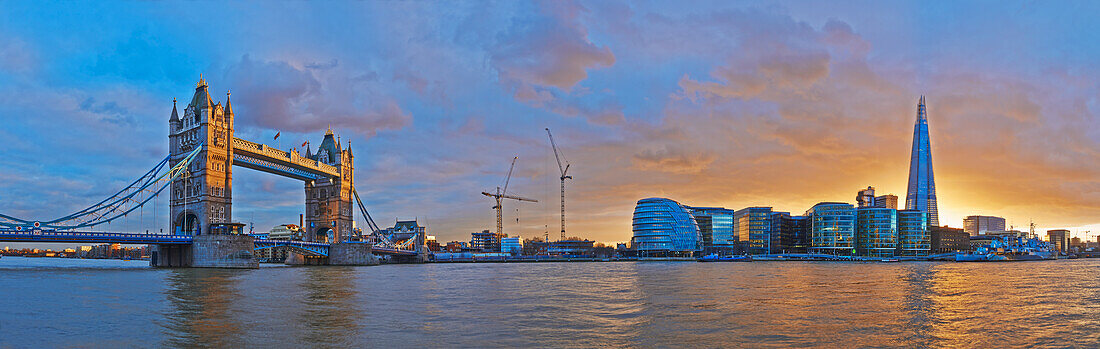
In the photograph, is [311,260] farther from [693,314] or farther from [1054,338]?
[1054,338]

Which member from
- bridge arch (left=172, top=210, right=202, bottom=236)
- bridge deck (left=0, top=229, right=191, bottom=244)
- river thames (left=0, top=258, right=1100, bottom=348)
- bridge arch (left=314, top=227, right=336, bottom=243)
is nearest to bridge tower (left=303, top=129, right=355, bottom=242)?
bridge arch (left=314, top=227, right=336, bottom=243)

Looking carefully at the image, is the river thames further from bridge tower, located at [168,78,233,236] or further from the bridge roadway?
bridge tower, located at [168,78,233,236]

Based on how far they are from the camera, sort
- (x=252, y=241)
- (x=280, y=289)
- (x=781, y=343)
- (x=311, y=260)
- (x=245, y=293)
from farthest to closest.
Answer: (x=311, y=260) → (x=252, y=241) → (x=280, y=289) → (x=245, y=293) → (x=781, y=343)

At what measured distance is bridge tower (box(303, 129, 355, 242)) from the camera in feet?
526

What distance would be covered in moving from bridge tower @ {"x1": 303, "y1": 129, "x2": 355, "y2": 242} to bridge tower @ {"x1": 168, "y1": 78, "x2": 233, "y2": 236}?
42298 millimetres

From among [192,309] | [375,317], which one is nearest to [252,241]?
[192,309]

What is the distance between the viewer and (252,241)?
107562 millimetres

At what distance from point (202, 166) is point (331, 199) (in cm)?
4968

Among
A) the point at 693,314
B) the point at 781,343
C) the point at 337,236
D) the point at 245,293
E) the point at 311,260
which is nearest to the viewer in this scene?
the point at 781,343

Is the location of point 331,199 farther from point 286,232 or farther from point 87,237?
point 87,237

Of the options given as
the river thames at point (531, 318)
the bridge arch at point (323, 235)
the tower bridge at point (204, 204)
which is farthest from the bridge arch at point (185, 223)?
the river thames at point (531, 318)

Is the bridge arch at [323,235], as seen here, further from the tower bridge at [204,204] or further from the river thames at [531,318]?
the river thames at [531,318]

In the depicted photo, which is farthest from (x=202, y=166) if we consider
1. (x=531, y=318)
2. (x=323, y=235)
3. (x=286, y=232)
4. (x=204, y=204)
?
(x=531, y=318)

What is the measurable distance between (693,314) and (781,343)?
1081cm
